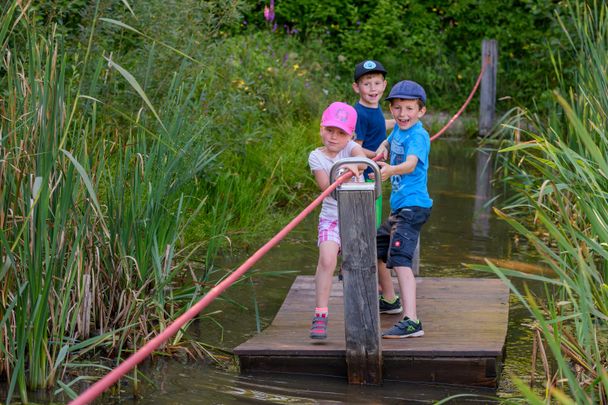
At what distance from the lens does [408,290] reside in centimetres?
529

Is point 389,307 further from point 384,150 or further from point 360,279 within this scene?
point 360,279

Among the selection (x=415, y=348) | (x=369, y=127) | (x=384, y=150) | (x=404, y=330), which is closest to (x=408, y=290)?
(x=404, y=330)

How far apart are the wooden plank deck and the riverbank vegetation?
411 mm

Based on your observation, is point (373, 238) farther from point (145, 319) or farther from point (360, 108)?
point (360, 108)

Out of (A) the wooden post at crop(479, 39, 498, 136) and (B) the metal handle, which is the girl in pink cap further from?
(A) the wooden post at crop(479, 39, 498, 136)

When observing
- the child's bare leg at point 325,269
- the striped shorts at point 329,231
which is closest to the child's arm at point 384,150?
the striped shorts at point 329,231

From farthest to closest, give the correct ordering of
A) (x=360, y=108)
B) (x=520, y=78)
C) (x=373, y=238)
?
(x=520, y=78) → (x=360, y=108) → (x=373, y=238)

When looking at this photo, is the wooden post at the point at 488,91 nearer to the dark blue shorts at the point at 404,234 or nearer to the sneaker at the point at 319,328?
the dark blue shorts at the point at 404,234

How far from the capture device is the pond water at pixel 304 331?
15.7ft

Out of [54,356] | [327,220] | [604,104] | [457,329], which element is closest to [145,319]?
[54,356]

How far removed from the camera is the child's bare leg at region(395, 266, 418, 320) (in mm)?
5242

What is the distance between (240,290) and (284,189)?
114 inches

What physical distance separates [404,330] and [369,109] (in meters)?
1.65

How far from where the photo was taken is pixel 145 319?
5078mm
